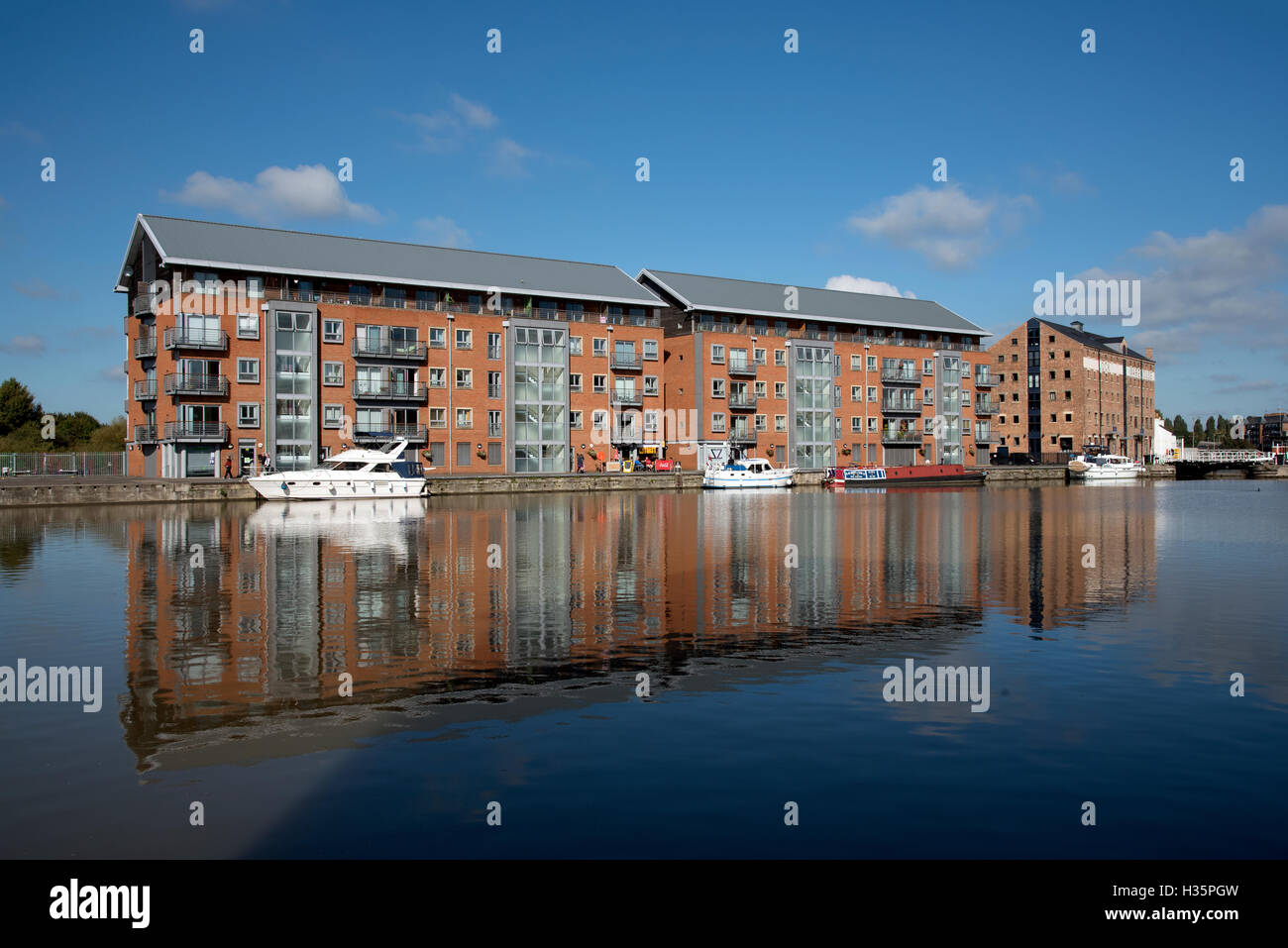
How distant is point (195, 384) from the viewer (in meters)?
63.9

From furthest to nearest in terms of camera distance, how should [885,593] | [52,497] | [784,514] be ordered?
[52,497]
[784,514]
[885,593]

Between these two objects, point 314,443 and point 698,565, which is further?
point 314,443

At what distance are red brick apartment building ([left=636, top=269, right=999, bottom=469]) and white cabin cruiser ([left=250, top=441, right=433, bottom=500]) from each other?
32.5 m

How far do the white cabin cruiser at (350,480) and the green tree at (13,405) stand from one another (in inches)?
2463

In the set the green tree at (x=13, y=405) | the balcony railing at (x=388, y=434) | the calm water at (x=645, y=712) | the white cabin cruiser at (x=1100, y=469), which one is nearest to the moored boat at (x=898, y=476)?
the white cabin cruiser at (x=1100, y=469)

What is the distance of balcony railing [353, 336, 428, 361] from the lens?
7025 cm

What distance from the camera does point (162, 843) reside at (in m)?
7.18

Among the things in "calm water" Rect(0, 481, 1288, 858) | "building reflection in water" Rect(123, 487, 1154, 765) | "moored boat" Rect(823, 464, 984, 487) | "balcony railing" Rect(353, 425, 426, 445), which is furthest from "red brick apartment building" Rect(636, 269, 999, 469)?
"calm water" Rect(0, 481, 1288, 858)

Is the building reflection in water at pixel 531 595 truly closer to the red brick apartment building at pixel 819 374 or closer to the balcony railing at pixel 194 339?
the balcony railing at pixel 194 339

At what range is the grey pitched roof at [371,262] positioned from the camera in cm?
6575

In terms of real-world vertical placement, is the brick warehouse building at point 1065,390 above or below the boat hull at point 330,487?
above
